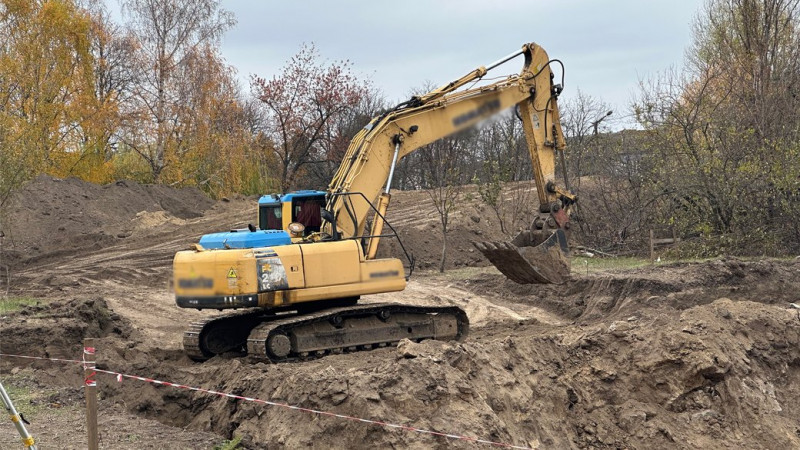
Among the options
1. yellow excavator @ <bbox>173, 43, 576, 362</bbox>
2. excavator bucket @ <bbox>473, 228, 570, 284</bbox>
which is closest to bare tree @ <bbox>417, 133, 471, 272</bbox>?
yellow excavator @ <bbox>173, 43, 576, 362</bbox>

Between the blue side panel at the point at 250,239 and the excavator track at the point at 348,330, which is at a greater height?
the blue side panel at the point at 250,239

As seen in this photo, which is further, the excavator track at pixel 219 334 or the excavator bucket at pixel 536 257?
the excavator bucket at pixel 536 257

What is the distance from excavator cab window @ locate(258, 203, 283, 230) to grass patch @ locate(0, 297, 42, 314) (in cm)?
506

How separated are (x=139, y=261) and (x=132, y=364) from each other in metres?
12.3

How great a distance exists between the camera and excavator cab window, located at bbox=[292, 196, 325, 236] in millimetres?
12094

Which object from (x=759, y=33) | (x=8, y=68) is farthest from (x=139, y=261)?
(x=759, y=33)

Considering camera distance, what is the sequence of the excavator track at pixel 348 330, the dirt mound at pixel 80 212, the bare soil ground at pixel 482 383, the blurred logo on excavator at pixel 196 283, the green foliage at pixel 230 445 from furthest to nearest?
the dirt mound at pixel 80 212 → the excavator track at pixel 348 330 → the blurred logo on excavator at pixel 196 283 → the bare soil ground at pixel 482 383 → the green foliage at pixel 230 445

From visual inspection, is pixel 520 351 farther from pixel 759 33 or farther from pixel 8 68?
pixel 8 68

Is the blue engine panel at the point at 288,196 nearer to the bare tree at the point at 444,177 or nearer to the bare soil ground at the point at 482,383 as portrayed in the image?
the bare soil ground at the point at 482,383

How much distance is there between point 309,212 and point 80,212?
17960mm

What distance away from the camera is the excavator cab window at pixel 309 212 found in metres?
12.1

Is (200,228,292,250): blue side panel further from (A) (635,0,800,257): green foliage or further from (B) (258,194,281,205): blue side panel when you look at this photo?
(A) (635,0,800,257): green foliage

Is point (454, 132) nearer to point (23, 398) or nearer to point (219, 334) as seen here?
point (219, 334)

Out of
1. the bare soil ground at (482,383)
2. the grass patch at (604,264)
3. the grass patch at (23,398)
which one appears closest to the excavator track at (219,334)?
the bare soil ground at (482,383)
